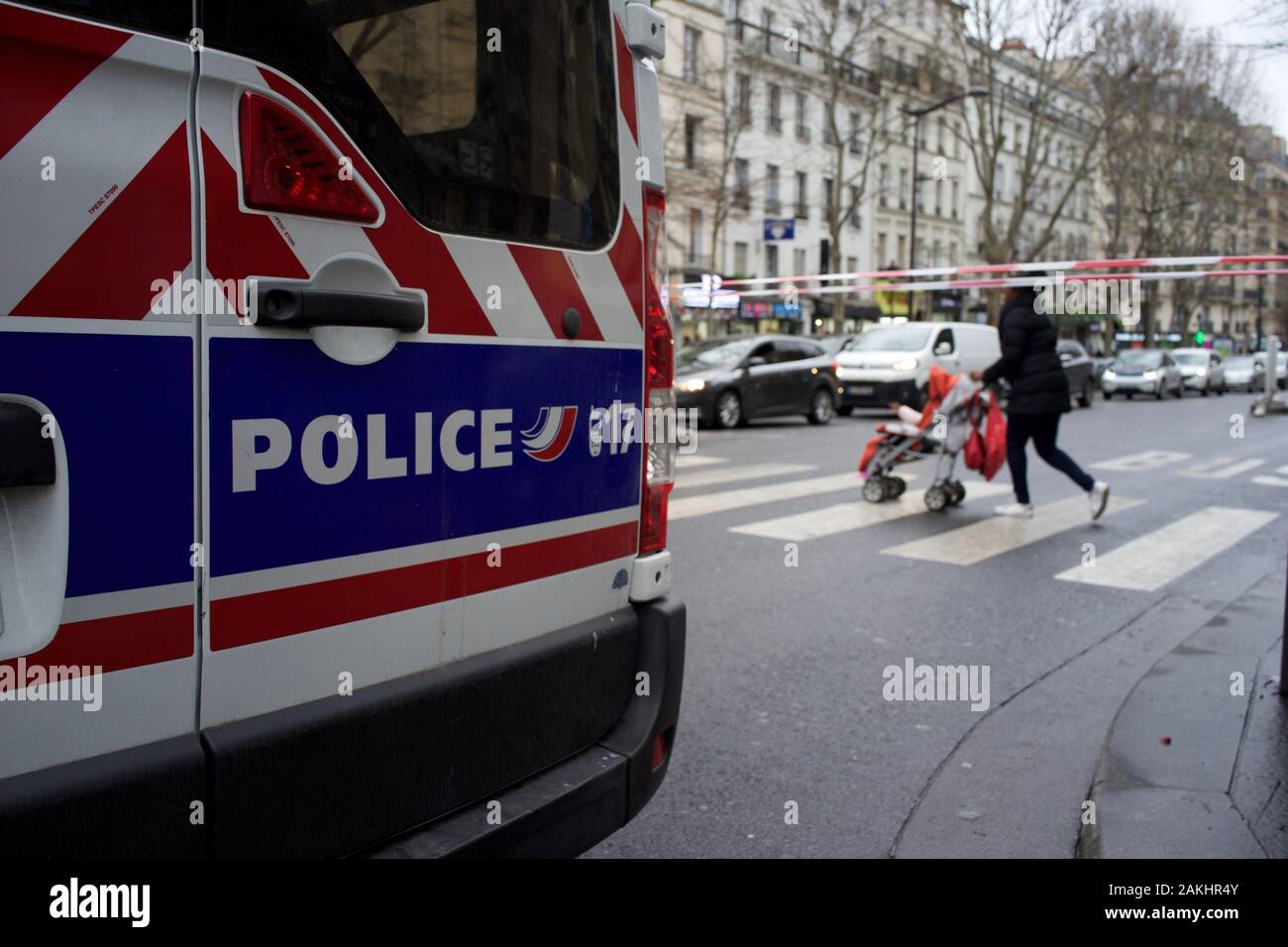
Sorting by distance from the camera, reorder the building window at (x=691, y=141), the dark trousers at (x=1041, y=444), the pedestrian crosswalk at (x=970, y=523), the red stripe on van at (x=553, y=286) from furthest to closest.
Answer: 1. the building window at (x=691, y=141)
2. the dark trousers at (x=1041, y=444)
3. the pedestrian crosswalk at (x=970, y=523)
4. the red stripe on van at (x=553, y=286)

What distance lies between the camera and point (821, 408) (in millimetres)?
20266

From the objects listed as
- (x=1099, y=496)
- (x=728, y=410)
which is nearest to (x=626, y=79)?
(x=1099, y=496)

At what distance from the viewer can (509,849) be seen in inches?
90.8

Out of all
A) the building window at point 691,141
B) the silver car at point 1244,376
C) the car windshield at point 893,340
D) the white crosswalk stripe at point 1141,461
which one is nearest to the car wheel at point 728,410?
the car windshield at point 893,340

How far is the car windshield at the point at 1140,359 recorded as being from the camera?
34.4 m

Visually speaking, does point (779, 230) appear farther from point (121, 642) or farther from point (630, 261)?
point (121, 642)

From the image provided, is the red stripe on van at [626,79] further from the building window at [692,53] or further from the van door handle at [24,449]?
the building window at [692,53]

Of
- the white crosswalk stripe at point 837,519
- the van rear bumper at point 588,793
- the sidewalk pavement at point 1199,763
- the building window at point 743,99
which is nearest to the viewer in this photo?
the van rear bumper at point 588,793

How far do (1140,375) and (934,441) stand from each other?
27.4 metres

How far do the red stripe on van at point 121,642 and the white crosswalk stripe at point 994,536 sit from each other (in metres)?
6.44

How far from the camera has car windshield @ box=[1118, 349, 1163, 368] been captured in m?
34.4
